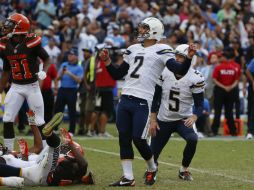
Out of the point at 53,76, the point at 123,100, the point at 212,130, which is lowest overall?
the point at 212,130

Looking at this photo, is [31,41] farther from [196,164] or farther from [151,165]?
[196,164]

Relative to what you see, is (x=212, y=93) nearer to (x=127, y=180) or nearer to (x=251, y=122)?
(x=251, y=122)

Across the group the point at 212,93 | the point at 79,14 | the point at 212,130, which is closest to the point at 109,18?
the point at 79,14

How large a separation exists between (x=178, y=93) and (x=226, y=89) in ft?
24.2

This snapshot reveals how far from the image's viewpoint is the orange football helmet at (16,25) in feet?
36.4

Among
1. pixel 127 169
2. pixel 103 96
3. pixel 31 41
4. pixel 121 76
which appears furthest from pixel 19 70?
pixel 103 96

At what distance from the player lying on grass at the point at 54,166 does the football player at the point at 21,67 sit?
1.99 metres

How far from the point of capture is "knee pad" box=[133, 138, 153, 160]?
9.39 metres

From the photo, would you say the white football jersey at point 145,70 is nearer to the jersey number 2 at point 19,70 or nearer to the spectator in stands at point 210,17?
the jersey number 2 at point 19,70

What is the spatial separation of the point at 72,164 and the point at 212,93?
10.6 metres

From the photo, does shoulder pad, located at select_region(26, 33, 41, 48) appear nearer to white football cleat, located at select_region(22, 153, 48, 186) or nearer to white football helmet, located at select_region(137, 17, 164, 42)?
white football helmet, located at select_region(137, 17, 164, 42)

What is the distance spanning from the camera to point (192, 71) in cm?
1056

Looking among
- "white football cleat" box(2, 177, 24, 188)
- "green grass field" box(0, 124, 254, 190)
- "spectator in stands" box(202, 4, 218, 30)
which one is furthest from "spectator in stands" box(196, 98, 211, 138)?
"white football cleat" box(2, 177, 24, 188)

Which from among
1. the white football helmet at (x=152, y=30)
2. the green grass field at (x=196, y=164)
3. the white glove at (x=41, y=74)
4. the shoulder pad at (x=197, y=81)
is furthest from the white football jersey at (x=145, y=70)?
the white glove at (x=41, y=74)
